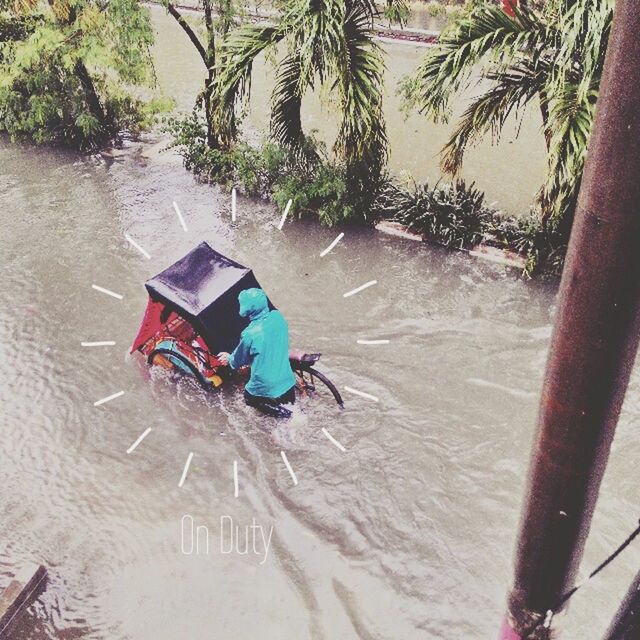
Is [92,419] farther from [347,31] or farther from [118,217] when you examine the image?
[347,31]

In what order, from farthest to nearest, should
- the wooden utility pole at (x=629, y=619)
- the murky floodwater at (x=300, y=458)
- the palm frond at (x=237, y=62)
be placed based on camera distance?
1. the palm frond at (x=237, y=62)
2. the murky floodwater at (x=300, y=458)
3. the wooden utility pole at (x=629, y=619)

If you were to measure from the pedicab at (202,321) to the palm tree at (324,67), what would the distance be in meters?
2.19

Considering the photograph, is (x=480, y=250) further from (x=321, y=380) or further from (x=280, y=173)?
(x=321, y=380)

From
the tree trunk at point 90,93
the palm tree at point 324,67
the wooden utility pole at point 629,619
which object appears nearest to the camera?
the wooden utility pole at point 629,619

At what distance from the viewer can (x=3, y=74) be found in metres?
9.40

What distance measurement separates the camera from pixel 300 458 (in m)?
5.64

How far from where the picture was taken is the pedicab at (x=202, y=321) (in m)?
5.58

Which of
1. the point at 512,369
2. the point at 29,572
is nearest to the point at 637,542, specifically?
the point at 512,369

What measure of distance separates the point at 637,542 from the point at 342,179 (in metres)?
5.26

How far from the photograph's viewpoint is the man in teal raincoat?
195 inches
